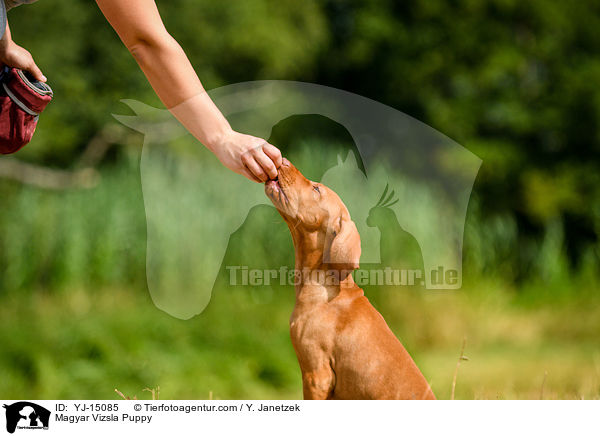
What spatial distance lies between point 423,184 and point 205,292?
241cm

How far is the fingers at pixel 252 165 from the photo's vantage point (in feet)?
6.72

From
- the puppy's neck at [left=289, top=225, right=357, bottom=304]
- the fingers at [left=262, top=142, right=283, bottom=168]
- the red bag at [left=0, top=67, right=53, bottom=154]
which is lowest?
the puppy's neck at [left=289, top=225, right=357, bottom=304]

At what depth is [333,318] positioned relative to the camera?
223 centimetres

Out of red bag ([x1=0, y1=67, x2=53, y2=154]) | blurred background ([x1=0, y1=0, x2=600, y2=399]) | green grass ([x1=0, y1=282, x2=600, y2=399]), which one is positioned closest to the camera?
red bag ([x1=0, y1=67, x2=53, y2=154])

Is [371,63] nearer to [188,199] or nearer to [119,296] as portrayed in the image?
[188,199]

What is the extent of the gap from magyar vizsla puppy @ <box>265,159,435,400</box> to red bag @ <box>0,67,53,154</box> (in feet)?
2.78

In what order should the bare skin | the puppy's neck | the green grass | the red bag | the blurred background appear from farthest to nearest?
the blurred background → the green grass → the puppy's neck → the red bag → the bare skin

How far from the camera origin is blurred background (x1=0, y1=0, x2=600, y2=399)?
4664mm

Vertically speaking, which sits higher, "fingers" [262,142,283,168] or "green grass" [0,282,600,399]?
"fingers" [262,142,283,168]

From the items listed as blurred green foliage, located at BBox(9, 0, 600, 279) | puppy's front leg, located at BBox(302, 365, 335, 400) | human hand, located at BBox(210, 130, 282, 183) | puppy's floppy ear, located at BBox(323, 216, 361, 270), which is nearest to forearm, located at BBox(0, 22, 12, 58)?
human hand, located at BBox(210, 130, 282, 183)

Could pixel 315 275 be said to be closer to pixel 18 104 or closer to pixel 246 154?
pixel 246 154

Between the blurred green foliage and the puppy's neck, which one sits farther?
the blurred green foliage
